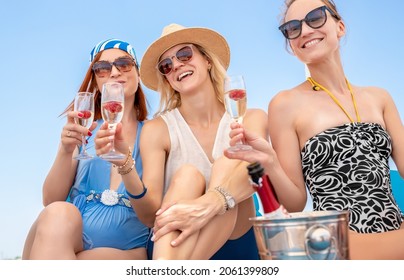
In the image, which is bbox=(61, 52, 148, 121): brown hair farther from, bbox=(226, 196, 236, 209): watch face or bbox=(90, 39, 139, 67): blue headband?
bbox=(226, 196, 236, 209): watch face

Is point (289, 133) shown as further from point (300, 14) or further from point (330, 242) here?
point (330, 242)

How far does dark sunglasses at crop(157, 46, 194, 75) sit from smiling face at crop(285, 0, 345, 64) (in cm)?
68

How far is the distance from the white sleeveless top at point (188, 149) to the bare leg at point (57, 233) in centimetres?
66

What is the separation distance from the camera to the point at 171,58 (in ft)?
10.3

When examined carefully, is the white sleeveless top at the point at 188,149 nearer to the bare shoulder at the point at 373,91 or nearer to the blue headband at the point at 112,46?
the blue headband at the point at 112,46

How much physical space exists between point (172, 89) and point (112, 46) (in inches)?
20.6

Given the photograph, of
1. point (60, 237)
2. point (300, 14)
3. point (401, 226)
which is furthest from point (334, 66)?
point (60, 237)

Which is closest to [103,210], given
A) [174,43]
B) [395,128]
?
[174,43]

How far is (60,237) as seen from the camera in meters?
2.25

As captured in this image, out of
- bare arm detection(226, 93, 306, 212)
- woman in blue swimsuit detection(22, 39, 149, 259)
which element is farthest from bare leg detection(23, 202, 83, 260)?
bare arm detection(226, 93, 306, 212)

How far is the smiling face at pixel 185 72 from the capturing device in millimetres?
3051

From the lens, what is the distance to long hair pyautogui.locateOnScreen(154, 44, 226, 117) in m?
3.27

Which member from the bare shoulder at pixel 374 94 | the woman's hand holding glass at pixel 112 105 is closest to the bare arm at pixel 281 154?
the bare shoulder at pixel 374 94
